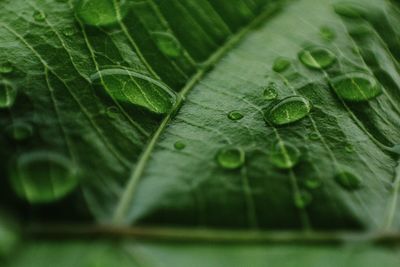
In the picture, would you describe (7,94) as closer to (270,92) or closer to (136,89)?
(136,89)

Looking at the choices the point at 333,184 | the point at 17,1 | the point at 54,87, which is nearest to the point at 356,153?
Answer: the point at 333,184

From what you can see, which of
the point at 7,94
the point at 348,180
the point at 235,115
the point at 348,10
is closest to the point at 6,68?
the point at 7,94

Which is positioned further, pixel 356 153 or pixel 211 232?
pixel 356 153

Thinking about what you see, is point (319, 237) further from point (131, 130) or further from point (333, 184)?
point (131, 130)

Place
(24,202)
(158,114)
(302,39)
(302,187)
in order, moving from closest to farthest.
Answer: (24,202) < (302,187) < (158,114) < (302,39)

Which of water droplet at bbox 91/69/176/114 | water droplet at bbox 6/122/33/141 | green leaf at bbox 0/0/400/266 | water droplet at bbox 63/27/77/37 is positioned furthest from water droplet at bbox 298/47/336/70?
water droplet at bbox 6/122/33/141

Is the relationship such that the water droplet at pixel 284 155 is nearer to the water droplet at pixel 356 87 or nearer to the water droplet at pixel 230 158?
the water droplet at pixel 230 158

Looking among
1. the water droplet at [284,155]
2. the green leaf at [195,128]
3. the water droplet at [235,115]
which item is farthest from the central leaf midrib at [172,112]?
the water droplet at [284,155]
